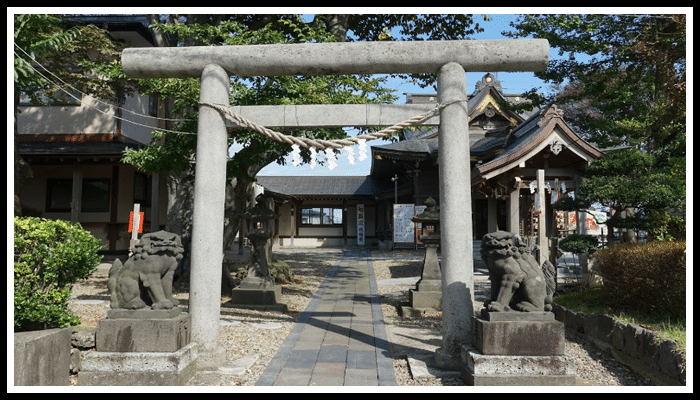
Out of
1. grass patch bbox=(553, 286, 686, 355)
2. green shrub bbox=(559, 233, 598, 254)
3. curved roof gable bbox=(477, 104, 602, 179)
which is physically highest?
curved roof gable bbox=(477, 104, 602, 179)

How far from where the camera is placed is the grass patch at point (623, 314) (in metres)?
4.82

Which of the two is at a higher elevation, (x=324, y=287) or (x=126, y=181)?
(x=126, y=181)

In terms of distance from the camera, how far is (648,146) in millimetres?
12891

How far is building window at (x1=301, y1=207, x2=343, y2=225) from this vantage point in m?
32.1

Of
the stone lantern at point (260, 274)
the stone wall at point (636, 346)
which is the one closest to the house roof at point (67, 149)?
the stone lantern at point (260, 274)

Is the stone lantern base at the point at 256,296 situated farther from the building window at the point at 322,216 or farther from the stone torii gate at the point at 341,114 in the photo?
the building window at the point at 322,216

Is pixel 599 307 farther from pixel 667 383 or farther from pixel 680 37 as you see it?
pixel 680 37

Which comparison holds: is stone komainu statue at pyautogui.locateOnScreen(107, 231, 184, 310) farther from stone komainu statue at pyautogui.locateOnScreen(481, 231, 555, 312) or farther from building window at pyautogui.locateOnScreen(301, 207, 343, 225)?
building window at pyautogui.locateOnScreen(301, 207, 343, 225)

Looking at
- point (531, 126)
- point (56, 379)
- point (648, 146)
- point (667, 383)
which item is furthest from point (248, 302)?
point (648, 146)

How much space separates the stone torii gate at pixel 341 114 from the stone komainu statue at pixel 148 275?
0.36 meters

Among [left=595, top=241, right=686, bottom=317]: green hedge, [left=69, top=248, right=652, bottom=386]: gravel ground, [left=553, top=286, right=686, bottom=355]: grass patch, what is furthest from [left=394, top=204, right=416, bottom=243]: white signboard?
[left=595, top=241, right=686, bottom=317]: green hedge

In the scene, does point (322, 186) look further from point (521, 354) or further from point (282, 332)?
point (521, 354)

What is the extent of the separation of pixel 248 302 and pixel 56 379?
5196mm

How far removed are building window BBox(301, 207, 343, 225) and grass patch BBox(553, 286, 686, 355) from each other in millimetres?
23986
